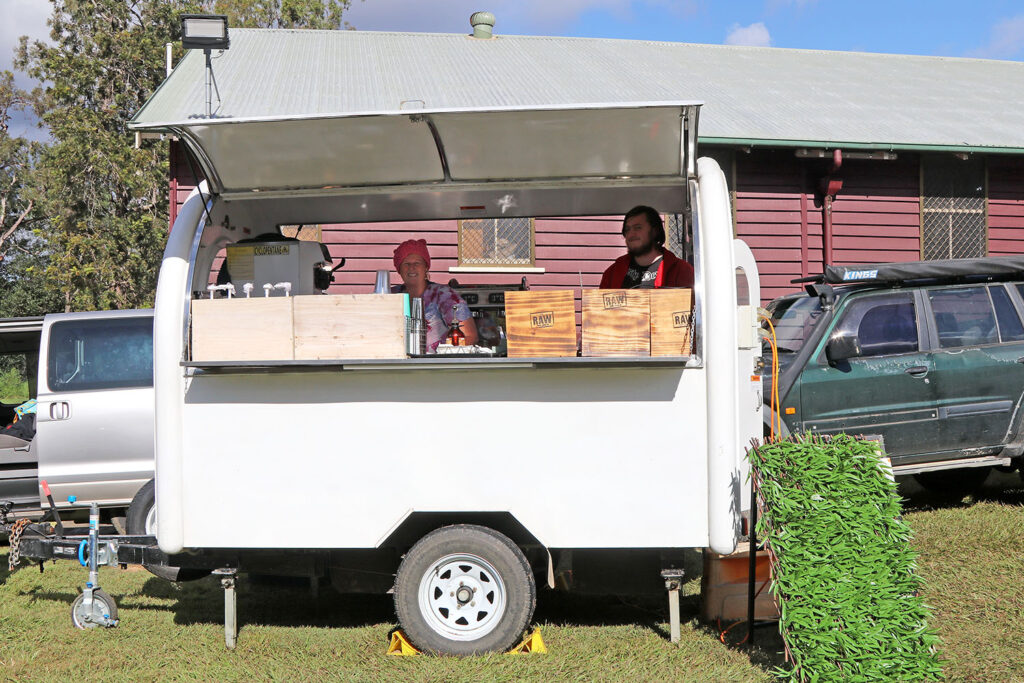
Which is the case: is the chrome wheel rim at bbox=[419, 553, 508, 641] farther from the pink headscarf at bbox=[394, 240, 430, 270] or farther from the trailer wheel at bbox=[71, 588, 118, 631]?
the trailer wheel at bbox=[71, 588, 118, 631]

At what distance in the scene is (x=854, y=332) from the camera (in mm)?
7363

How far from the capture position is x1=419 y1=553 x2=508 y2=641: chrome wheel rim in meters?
4.50

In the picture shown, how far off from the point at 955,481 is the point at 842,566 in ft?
16.3

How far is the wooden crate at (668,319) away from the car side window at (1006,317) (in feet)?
14.9

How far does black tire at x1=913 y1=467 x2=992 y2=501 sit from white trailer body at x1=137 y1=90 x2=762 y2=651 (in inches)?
178

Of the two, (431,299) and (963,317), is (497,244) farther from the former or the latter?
(431,299)

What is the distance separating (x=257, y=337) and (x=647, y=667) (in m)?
2.36

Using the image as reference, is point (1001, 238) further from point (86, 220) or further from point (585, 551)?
point (86, 220)

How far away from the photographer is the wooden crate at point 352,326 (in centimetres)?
438

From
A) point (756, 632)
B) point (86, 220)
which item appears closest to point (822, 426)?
point (756, 632)

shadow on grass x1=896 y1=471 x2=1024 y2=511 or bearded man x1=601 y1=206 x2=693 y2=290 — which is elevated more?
bearded man x1=601 y1=206 x2=693 y2=290

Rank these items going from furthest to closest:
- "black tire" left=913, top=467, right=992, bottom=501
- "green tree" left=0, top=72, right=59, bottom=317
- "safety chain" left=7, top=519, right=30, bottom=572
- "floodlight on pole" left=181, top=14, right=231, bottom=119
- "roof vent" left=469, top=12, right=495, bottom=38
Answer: "green tree" left=0, top=72, right=59, bottom=317 < "roof vent" left=469, top=12, right=495, bottom=38 < "black tire" left=913, top=467, right=992, bottom=501 < "floodlight on pole" left=181, top=14, right=231, bottom=119 < "safety chain" left=7, top=519, right=30, bottom=572

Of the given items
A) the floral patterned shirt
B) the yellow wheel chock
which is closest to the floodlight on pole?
the floral patterned shirt

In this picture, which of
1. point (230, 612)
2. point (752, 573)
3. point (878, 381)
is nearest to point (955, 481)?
point (878, 381)
